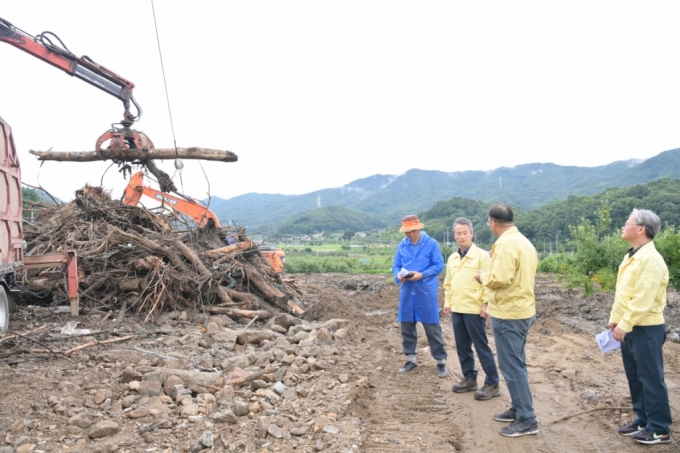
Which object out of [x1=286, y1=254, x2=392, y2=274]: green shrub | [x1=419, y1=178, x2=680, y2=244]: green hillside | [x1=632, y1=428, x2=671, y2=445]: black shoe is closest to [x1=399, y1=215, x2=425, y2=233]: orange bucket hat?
[x1=632, y1=428, x2=671, y2=445]: black shoe

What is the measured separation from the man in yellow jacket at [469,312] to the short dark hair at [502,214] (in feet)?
2.39

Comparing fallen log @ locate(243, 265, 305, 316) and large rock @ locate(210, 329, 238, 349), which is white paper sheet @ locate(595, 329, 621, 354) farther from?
fallen log @ locate(243, 265, 305, 316)

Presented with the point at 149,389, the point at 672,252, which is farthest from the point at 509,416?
the point at 672,252

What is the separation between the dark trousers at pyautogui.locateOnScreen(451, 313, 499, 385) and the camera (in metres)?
4.44

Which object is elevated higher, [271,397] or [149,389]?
[149,389]

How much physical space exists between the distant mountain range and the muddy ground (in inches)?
3090

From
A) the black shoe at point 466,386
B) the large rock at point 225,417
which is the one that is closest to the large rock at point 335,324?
→ the black shoe at point 466,386

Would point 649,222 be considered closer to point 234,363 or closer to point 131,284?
point 234,363

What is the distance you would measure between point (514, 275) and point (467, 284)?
0.90 metres

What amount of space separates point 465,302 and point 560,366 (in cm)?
202

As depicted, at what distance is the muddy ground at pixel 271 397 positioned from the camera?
11.1 ft

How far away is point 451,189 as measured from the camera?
118 m

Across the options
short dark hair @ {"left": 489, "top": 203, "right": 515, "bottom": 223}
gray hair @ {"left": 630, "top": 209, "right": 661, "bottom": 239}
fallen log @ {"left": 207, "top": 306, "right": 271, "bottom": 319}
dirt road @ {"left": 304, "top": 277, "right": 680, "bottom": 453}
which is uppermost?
short dark hair @ {"left": 489, "top": 203, "right": 515, "bottom": 223}

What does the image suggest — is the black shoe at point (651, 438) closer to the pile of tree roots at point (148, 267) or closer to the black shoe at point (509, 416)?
the black shoe at point (509, 416)
